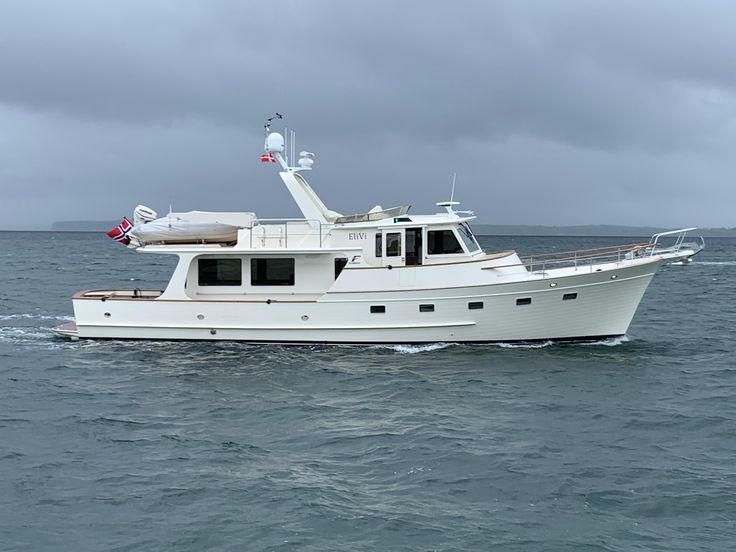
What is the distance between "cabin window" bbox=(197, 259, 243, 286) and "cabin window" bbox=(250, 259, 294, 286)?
1.34 ft

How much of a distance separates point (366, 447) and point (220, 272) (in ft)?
31.3

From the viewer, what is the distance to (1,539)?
8.96 metres

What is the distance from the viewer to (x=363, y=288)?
18.7m

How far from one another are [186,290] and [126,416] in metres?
6.71

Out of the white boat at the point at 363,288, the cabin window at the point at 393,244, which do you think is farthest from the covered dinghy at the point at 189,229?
the cabin window at the point at 393,244

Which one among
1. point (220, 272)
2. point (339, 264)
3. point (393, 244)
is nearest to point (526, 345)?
point (393, 244)

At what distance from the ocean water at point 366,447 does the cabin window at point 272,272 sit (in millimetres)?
1918

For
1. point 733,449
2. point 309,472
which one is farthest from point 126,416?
point 733,449

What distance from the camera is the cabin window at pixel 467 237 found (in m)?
19.5

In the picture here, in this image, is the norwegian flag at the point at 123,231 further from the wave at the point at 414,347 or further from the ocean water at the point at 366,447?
the wave at the point at 414,347

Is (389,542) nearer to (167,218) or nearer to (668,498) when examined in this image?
(668,498)

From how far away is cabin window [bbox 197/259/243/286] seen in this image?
20062mm

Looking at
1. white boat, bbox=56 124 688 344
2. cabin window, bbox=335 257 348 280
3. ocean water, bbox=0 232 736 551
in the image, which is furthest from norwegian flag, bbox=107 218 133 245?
cabin window, bbox=335 257 348 280

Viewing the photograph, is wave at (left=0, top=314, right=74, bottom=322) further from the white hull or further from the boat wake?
the boat wake
